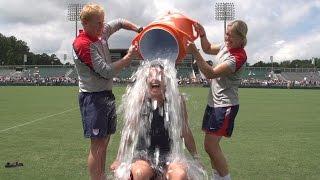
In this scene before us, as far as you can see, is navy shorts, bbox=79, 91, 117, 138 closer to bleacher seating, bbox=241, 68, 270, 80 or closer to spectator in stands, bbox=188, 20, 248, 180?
spectator in stands, bbox=188, 20, 248, 180

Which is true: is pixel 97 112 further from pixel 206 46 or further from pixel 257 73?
pixel 257 73

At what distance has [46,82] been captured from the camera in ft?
244

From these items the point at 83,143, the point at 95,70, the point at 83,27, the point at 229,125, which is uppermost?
the point at 83,27

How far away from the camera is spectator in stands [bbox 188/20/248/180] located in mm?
6074

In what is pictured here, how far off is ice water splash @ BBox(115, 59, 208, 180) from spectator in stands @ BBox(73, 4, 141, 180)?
38cm

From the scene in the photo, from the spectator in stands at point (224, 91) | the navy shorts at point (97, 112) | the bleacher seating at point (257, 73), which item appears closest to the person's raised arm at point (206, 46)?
the spectator in stands at point (224, 91)

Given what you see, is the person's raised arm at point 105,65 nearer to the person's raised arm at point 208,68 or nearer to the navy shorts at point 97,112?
the navy shorts at point 97,112

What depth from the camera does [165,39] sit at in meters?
5.35

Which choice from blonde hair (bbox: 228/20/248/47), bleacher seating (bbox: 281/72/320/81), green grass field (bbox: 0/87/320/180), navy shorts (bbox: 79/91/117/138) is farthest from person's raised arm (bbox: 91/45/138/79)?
bleacher seating (bbox: 281/72/320/81)

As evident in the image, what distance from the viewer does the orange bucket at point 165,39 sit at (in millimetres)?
5258

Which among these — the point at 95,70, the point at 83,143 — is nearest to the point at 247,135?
the point at 83,143

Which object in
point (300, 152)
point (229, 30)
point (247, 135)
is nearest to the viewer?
point (229, 30)

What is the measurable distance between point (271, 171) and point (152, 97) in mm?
3289

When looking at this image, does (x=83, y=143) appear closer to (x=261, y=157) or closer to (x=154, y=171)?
(x=261, y=157)
